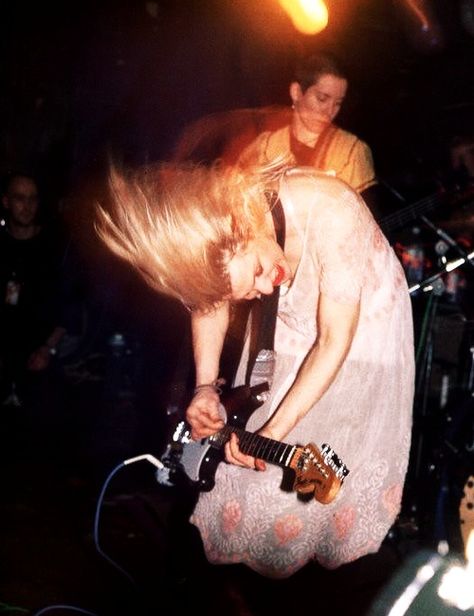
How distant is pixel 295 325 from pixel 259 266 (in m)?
0.27

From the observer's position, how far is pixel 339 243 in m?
1.88

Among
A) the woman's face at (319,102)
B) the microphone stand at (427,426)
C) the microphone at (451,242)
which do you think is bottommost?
the microphone stand at (427,426)

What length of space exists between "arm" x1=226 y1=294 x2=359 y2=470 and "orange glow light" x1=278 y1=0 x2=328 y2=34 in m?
4.18

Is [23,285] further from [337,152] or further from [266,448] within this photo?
[266,448]

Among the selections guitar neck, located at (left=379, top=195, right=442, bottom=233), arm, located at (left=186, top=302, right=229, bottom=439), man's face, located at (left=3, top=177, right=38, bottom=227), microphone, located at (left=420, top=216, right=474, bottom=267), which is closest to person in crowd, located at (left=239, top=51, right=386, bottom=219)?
guitar neck, located at (left=379, top=195, right=442, bottom=233)

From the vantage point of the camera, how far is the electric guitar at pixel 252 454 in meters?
1.82

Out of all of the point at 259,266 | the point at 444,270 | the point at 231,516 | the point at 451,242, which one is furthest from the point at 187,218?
the point at 451,242

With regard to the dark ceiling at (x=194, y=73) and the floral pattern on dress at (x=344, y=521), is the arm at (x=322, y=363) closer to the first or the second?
the floral pattern on dress at (x=344, y=521)

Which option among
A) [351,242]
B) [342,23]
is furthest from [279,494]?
[342,23]

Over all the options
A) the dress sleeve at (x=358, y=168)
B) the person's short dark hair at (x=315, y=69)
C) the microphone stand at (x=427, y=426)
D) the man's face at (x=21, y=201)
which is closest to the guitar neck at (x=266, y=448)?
the microphone stand at (x=427, y=426)

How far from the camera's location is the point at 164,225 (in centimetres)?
189

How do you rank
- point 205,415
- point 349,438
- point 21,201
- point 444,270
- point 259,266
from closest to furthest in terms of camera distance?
point 259,266
point 349,438
point 205,415
point 444,270
point 21,201

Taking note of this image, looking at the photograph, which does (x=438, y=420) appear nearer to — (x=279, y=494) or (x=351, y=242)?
(x=279, y=494)

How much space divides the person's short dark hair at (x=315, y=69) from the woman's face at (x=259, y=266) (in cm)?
223
